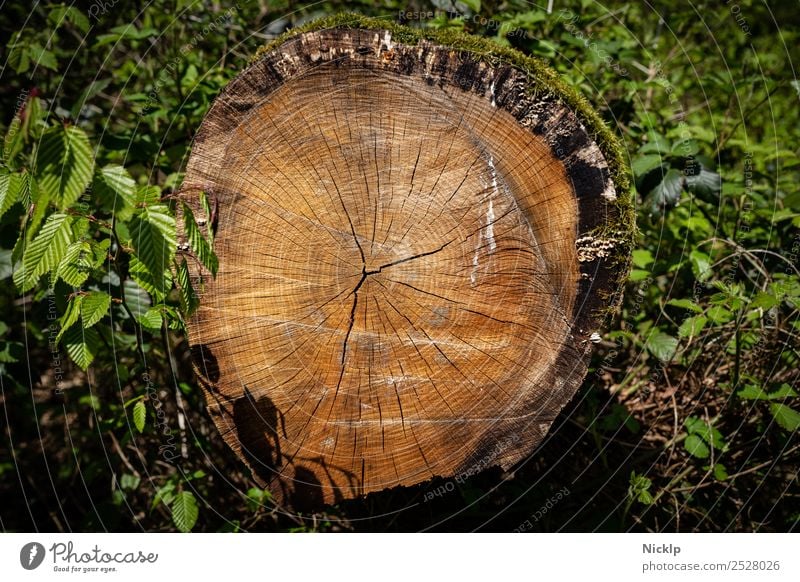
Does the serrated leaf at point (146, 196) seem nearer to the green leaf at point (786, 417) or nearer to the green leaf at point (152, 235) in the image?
the green leaf at point (152, 235)

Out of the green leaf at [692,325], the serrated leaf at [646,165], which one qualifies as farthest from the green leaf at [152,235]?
the green leaf at [692,325]

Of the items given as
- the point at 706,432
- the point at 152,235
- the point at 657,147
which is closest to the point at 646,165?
the point at 657,147

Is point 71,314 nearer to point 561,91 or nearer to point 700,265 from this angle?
point 561,91

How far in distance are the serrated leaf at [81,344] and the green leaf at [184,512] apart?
29.6 inches

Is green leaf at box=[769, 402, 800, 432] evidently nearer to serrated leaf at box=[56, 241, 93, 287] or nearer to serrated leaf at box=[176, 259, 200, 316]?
serrated leaf at box=[176, 259, 200, 316]

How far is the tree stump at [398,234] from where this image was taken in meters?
1.70

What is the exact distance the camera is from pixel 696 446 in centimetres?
224

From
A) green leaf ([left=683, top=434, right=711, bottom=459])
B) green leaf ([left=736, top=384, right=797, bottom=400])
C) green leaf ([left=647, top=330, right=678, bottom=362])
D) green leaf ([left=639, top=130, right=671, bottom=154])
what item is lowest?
green leaf ([left=683, top=434, right=711, bottom=459])

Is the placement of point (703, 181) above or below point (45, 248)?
above

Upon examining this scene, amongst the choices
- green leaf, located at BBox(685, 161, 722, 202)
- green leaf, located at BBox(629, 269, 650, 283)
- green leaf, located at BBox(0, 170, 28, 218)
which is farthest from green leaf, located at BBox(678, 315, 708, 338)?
green leaf, located at BBox(0, 170, 28, 218)

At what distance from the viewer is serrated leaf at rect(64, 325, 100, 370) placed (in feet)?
5.54

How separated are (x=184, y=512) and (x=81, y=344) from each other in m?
0.82

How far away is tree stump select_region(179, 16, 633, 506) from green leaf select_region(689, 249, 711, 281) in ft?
2.63

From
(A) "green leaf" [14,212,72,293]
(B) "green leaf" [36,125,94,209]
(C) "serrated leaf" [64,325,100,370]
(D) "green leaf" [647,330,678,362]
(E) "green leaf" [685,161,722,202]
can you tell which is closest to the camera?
(B) "green leaf" [36,125,94,209]
